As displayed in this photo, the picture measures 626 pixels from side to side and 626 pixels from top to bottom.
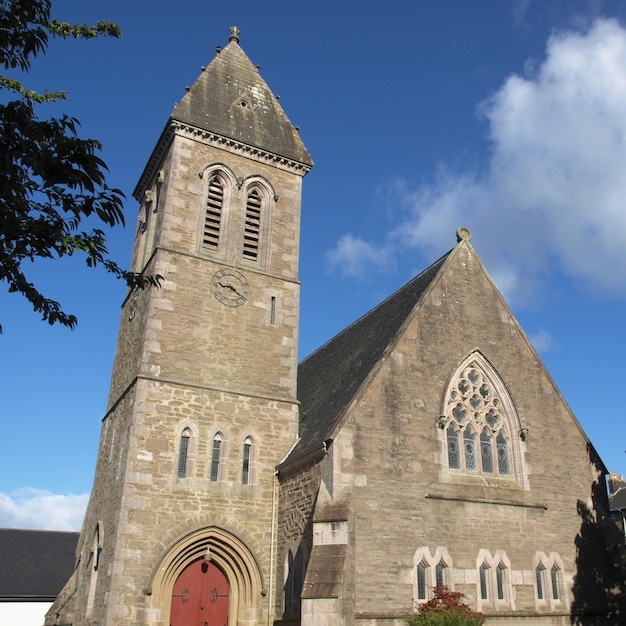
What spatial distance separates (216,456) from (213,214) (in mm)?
7936

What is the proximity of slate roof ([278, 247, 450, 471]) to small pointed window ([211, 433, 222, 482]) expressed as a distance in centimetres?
172

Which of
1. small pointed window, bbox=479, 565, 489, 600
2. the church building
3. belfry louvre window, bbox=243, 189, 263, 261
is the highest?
belfry louvre window, bbox=243, 189, 263, 261

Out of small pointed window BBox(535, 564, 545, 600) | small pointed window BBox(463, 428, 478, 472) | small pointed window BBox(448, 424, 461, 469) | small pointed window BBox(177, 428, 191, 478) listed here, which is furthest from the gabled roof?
small pointed window BBox(535, 564, 545, 600)

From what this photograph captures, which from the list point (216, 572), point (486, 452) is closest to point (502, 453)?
point (486, 452)

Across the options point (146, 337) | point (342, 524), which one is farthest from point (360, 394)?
point (146, 337)

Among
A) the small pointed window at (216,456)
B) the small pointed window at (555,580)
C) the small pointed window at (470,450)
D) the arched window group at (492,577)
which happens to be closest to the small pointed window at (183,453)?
the small pointed window at (216,456)

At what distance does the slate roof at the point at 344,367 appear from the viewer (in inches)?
698

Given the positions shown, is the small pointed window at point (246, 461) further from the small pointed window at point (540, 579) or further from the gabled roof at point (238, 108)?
the gabled roof at point (238, 108)

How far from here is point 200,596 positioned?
17.6 m

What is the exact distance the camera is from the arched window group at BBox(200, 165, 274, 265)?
2184cm

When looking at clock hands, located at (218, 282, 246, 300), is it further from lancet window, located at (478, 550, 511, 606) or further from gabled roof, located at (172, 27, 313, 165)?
lancet window, located at (478, 550, 511, 606)

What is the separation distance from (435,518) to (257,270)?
9.56 meters

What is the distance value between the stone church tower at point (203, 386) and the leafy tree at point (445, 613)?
15.5 feet

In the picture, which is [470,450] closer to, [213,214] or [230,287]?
[230,287]
